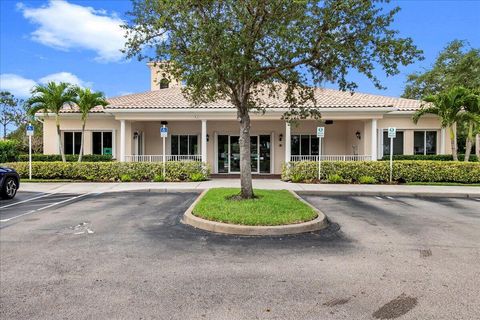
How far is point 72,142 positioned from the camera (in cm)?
2020

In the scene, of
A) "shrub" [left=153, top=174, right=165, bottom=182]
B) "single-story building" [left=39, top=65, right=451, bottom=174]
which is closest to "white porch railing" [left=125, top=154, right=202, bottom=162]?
"single-story building" [left=39, top=65, right=451, bottom=174]

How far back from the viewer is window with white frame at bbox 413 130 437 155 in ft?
65.3

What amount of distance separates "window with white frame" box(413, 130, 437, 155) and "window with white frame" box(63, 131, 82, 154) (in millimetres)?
18719

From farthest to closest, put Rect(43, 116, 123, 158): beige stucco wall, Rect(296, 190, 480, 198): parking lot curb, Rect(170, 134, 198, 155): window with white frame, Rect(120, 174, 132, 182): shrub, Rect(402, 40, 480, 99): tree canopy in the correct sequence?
Rect(402, 40, 480, 99): tree canopy < Rect(170, 134, 198, 155): window with white frame < Rect(43, 116, 123, 158): beige stucco wall < Rect(120, 174, 132, 182): shrub < Rect(296, 190, 480, 198): parking lot curb

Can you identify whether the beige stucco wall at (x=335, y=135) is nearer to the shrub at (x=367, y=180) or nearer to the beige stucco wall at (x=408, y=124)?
the beige stucco wall at (x=408, y=124)

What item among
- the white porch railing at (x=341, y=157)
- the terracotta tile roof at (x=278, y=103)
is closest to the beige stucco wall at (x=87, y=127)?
the terracotta tile roof at (x=278, y=103)

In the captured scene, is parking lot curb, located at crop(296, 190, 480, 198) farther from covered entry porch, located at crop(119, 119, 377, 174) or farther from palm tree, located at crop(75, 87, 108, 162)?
palm tree, located at crop(75, 87, 108, 162)

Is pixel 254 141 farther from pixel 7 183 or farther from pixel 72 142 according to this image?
pixel 7 183

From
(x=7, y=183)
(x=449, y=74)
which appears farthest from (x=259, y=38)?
(x=449, y=74)

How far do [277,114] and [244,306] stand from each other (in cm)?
1496

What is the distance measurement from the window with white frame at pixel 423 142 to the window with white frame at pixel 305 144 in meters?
5.42

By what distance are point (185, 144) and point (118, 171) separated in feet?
16.9

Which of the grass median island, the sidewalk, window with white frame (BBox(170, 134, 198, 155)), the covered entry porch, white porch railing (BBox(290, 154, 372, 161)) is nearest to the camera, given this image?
the grass median island

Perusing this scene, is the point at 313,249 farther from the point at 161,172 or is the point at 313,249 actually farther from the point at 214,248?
the point at 161,172
